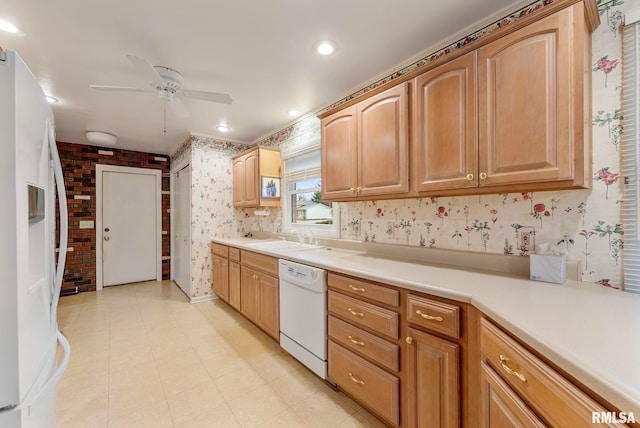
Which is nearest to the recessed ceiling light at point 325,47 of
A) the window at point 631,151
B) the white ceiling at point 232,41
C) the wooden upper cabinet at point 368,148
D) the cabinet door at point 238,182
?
the white ceiling at point 232,41

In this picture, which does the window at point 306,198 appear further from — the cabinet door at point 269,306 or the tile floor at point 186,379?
the tile floor at point 186,379

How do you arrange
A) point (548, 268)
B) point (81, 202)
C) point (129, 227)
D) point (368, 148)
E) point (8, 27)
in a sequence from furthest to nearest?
point (129, 227) < point (81, 202) < point (368, 148) < point (8, 27) < point (548, 268)

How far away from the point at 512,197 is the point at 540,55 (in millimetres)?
711

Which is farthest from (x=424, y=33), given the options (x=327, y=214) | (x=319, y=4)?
(x=327, y=214)

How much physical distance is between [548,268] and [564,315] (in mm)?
486

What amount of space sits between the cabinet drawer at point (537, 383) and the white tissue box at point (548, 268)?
54cm

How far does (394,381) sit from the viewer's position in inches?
54.0

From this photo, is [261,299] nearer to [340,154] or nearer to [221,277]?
[221,277]

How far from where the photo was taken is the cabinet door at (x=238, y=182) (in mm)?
3654

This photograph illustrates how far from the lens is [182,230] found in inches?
165

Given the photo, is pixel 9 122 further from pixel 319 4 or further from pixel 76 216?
pixel 76 216

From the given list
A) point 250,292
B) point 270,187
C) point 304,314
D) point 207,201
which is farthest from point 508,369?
point 207,201

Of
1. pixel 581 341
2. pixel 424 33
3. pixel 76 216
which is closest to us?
pixel 581 341

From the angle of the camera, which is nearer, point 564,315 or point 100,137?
point 564,315
